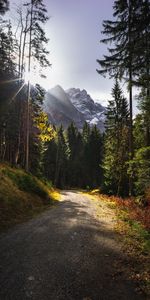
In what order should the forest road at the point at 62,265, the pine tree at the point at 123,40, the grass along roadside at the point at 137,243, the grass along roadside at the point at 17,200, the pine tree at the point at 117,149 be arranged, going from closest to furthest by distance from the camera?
the forest road at the point at 62,265 < the grass along roadside at the point at 137,243 < the grass along roadside at the point at 17,200 < the pine tree at the point at 123,40 < the pine tree at the point at 117,149

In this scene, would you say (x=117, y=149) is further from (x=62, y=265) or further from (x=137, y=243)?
(x=62, y=265)

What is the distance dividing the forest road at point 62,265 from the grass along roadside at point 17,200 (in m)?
1.72

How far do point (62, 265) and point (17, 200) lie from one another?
8341 millimetres

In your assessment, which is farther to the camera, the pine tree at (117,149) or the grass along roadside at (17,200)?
the pine tree at (117,149)

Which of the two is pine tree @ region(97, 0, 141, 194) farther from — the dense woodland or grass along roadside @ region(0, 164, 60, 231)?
grass along roadside @ region(0, 164, 60, 231)

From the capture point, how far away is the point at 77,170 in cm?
6688

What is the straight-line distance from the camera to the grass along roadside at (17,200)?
37.8 feet

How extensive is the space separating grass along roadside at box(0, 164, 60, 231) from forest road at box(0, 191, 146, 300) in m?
1.72

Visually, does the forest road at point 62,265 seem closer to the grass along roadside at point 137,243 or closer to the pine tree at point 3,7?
the grass along roadside at point 137,243

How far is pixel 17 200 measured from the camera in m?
13.9

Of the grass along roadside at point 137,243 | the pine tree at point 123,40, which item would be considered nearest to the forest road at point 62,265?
the grass along roadside at point 137,243

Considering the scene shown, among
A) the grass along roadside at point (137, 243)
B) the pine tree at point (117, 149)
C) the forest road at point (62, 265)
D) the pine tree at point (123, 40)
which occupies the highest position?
the pine tree at point (123, 40)

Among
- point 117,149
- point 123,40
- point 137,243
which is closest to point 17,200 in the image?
point 137,243

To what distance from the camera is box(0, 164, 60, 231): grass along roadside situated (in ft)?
37.8
